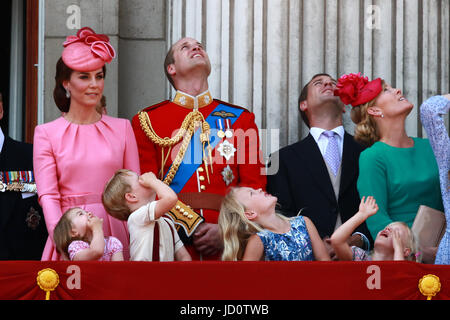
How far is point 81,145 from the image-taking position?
4.80 m

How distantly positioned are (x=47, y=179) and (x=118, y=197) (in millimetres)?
434

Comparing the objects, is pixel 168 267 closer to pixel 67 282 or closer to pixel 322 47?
pixel 67 282

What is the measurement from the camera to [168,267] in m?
4.04

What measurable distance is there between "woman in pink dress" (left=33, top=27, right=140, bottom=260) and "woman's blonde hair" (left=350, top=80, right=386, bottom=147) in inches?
50.8

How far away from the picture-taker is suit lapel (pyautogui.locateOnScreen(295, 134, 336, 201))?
17.2 ft

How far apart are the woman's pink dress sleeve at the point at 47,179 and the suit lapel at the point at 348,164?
1606mm

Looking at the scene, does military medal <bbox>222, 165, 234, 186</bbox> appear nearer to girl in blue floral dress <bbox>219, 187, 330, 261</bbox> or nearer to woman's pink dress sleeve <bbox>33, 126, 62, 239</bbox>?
girl in blue floral dress <bbox>219, 187, 330, 261</bbox>

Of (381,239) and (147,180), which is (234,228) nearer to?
(147,180)

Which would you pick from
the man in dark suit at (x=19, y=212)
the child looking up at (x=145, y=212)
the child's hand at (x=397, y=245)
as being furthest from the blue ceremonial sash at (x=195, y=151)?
the child's hand at (x=397, y=245)

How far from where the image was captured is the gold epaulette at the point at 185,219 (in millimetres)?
4848

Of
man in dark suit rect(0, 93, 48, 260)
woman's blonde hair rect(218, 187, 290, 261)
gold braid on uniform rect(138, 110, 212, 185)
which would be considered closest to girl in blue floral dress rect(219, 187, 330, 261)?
woman's blonde hair rect(218, 187, 290, 261)

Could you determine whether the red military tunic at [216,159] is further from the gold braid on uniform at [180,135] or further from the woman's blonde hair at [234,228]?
the woman's blonde hair at [234,228]

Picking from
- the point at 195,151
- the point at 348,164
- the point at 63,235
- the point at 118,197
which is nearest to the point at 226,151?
the point at 195,151

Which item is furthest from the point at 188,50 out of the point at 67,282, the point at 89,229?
the point at 67,282
